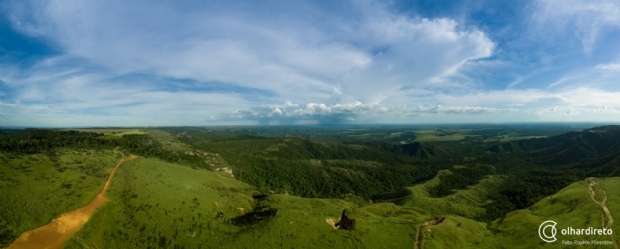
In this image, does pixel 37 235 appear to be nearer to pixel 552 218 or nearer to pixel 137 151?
pixel 137 151

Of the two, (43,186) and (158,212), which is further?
(158,212)

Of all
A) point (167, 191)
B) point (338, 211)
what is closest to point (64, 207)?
point (167, 191)

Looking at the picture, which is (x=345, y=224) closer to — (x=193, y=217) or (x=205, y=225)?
(x=205, y=225)

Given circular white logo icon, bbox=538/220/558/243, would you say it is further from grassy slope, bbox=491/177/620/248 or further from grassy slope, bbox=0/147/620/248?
grassy slope, bbox=0/147/620/248

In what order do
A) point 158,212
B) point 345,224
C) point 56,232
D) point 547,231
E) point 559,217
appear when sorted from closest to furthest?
point 56,232, point 158,212, point 345,224, point 547,231, point 559,217

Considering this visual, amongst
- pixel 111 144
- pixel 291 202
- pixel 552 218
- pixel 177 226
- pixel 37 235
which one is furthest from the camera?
pixel 111 144

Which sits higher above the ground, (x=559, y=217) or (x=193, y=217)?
(x=193, y=217)

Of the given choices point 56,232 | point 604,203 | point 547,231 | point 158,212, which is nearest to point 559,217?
point 604,203
